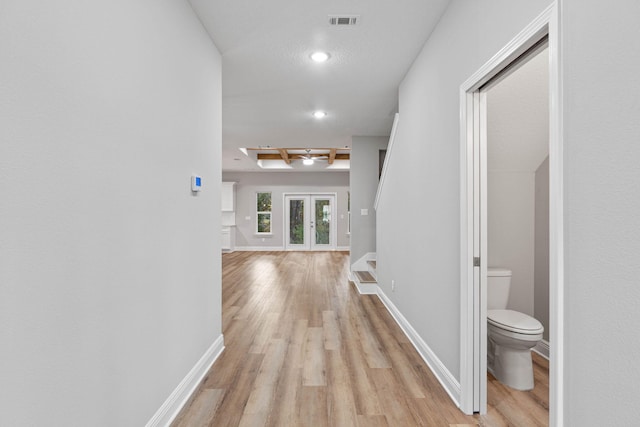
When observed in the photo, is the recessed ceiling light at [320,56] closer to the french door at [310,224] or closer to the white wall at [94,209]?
the white wall at [94,209]

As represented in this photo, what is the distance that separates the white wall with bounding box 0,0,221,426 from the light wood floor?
0.46m

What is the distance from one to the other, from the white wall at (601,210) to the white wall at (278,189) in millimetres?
9484

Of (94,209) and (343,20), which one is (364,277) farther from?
(94,209)

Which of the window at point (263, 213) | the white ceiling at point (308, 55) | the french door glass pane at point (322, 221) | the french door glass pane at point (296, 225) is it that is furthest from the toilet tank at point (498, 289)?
the window at point (263, 213)

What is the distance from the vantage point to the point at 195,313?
224 centimetres

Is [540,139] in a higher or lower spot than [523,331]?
higher

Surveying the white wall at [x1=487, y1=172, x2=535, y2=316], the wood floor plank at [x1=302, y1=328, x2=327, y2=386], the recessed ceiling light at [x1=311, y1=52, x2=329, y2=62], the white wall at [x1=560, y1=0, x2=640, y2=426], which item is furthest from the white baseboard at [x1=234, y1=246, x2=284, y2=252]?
the white wall at [x1=560, y1=0, x2=640, y2=426]

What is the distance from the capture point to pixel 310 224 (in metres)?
10.8

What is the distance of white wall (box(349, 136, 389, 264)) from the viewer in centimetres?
600

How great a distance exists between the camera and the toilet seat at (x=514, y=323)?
2.15m

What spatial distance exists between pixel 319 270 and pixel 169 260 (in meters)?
5.30

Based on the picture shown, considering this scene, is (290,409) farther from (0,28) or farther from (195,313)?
(0,28)

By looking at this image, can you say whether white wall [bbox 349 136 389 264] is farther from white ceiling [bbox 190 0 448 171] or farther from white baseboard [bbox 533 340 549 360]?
white baseboard [bbox 533 340 549 360]

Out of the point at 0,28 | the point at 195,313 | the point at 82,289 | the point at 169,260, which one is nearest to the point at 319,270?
the point at 195,313
